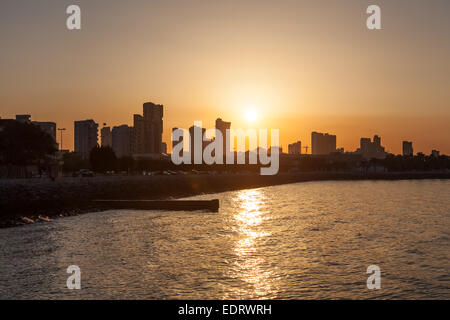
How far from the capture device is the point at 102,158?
158 meters

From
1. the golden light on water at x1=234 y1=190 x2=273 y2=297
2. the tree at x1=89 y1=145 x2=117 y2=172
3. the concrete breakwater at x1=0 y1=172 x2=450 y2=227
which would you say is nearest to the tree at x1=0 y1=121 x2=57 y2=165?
the concrete breakwater at x1=0 y1=172 x2=450 y2=227

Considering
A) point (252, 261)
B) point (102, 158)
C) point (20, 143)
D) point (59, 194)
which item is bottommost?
point (252, 261)

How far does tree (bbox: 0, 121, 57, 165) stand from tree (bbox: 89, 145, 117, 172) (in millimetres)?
33936

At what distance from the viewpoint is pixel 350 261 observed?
108 feet

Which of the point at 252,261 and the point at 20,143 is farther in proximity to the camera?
the point at 20,143

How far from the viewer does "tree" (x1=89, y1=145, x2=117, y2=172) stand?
15788cm

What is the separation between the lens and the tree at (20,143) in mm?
117625

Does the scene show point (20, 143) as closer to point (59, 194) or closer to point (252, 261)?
point (59, 194)

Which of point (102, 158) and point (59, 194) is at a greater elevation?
point (102, 158)

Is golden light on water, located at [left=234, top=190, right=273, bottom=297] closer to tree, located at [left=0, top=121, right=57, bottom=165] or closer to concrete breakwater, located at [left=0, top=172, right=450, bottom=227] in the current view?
concrete breakwater, located at [left=0, top=172, right=450, bottom=227]

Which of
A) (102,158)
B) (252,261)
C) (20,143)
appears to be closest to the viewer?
(252,261)

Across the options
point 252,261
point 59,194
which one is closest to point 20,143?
point 59,194

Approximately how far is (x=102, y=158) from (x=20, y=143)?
41488 mm

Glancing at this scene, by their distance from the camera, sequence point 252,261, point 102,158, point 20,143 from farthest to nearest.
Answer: point 102,158 < point 20,143 < point 252,261
